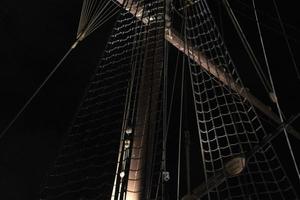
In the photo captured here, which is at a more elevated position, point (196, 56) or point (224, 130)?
point (196, 56)

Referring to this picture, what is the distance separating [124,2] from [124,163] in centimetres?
203

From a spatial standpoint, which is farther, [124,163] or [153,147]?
[153,147]

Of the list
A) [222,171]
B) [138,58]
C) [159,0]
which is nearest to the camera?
[222,171]

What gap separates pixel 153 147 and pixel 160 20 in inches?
51.5

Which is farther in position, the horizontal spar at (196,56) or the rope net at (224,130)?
the horizontal spar at (196,56)

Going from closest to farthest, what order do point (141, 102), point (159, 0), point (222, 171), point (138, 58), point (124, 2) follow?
point (222, 171)
point (141, 102)
point (138, 58)
point (159, 0)
point (124, 2)

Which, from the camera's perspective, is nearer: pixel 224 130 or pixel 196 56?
pixel 224 130

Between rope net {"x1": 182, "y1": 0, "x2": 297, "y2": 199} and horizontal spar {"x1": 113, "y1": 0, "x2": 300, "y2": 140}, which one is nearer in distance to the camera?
rope net {"x1": 182, "y1": 0, "x2": 297, "y2": 199}

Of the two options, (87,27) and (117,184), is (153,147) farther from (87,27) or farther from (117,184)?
(87,27)

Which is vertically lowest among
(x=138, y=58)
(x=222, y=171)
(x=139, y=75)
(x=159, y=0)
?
(x=222, y=171)

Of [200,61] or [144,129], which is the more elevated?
[200,61]

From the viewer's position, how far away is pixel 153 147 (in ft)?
9.11

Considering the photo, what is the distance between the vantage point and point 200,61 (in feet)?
13.1

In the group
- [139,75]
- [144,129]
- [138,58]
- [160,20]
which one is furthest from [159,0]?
[144,129]
